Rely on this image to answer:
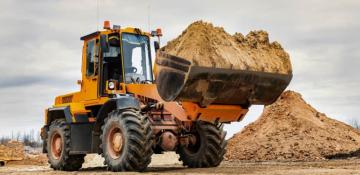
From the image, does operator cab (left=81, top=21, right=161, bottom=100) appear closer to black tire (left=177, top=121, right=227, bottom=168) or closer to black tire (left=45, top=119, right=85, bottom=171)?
black tire (left=45, top=119, right=85, bottom=171)

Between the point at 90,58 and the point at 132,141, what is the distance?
4.02 meters

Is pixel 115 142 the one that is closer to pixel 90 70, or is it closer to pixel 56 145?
pixel 90 70

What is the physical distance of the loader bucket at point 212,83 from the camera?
1241 cm

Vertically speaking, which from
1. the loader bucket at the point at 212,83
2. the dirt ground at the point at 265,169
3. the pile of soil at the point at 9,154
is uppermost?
the loader bucket at the point at 212,83

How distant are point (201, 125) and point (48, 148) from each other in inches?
209

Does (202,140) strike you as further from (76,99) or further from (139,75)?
(76,99)

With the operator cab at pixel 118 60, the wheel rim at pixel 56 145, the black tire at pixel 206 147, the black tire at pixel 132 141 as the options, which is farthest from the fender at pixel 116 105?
the wheel rim at pixel 56 145

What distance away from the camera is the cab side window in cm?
1605

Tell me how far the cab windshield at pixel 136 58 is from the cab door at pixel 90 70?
1.03 meters

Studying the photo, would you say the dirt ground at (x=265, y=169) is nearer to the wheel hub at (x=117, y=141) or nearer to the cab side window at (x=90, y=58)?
the wheel hub at (x=117, y=141)

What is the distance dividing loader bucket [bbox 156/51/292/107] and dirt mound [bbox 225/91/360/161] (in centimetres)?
1237

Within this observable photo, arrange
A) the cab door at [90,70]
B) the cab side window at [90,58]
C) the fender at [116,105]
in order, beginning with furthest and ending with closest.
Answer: the cab side window at [90,58]
the cab door at [90,70]
the fender at [116,105]

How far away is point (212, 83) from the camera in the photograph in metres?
12.6

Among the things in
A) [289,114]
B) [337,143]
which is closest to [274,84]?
[337,143]
